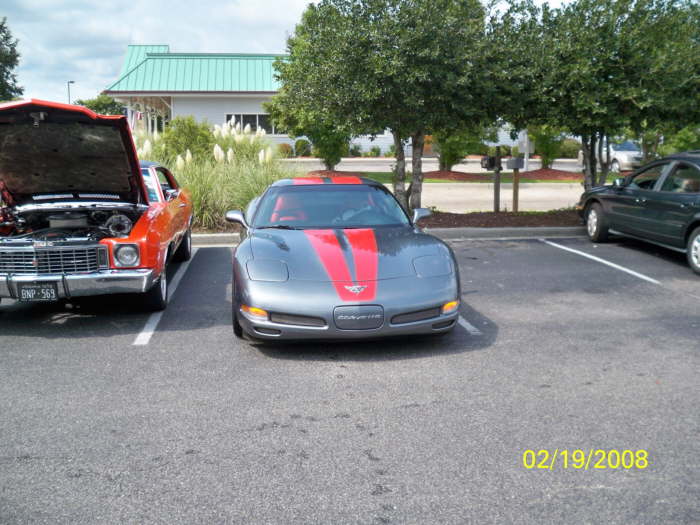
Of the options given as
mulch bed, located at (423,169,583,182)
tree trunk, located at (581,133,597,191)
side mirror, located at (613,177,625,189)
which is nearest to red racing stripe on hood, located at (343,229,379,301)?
side mirror, located at (613,177,625,189)

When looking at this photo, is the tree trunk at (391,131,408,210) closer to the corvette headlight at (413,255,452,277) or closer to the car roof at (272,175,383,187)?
the car roof at (272,175,383,187)

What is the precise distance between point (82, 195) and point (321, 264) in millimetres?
3385

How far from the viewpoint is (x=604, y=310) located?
22.1ft

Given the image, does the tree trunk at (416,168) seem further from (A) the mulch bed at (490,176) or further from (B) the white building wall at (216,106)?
(B) the white building wall at (216,106)

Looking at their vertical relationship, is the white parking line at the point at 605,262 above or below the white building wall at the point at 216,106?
below

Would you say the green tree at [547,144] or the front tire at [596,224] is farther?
the green tree at [547,144]

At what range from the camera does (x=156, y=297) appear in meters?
6.59

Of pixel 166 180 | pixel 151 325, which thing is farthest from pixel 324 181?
pixel 166 180

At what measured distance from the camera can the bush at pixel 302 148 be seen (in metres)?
36.7

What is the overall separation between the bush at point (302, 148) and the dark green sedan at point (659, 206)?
27.3 m

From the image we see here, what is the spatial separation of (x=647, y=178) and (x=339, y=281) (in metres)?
6.42

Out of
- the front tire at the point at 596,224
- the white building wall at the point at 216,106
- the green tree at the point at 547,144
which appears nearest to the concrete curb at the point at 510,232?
the front tire at the point at 596,224

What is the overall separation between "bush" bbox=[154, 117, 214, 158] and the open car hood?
864cm

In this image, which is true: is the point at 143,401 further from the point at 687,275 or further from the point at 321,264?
the point at 687,275
